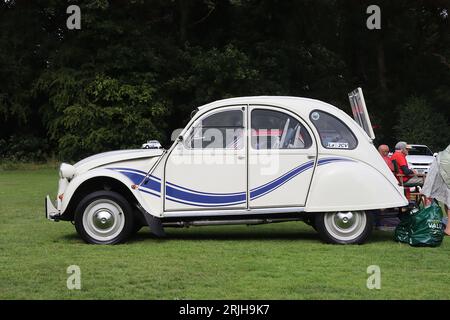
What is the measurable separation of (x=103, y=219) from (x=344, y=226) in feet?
11.4

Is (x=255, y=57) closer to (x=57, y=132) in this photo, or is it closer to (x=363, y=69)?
(x=363, y=69)

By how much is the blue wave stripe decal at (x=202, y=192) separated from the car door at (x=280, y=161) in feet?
0.05

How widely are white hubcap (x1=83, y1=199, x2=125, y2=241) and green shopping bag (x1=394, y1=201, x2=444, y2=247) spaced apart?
4.19 meters

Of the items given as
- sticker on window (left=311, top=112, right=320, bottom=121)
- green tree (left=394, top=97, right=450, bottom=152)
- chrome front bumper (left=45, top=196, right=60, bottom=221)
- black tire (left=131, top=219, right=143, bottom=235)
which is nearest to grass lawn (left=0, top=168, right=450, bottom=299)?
black tire (left=131, top=219, right=143, bottom=235)

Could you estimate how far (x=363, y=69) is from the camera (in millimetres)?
43438

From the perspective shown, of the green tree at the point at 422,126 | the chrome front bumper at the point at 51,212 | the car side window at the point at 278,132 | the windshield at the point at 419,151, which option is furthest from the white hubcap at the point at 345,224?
the green tree at the point at 422,126

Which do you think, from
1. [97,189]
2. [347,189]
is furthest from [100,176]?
[347,189]

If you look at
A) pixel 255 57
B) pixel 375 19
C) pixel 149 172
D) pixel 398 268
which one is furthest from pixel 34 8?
pixel 398 268

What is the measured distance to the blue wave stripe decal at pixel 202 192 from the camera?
9.85 m

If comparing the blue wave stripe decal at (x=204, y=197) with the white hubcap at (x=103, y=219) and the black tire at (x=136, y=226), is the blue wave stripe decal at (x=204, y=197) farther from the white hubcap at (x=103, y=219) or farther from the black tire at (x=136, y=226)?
the black tire at (x=136, y=226)

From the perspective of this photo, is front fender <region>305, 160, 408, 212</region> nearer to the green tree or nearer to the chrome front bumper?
the chrome front bumper

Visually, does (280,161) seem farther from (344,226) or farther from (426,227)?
(426,227)

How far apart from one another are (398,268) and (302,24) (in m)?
33.9
